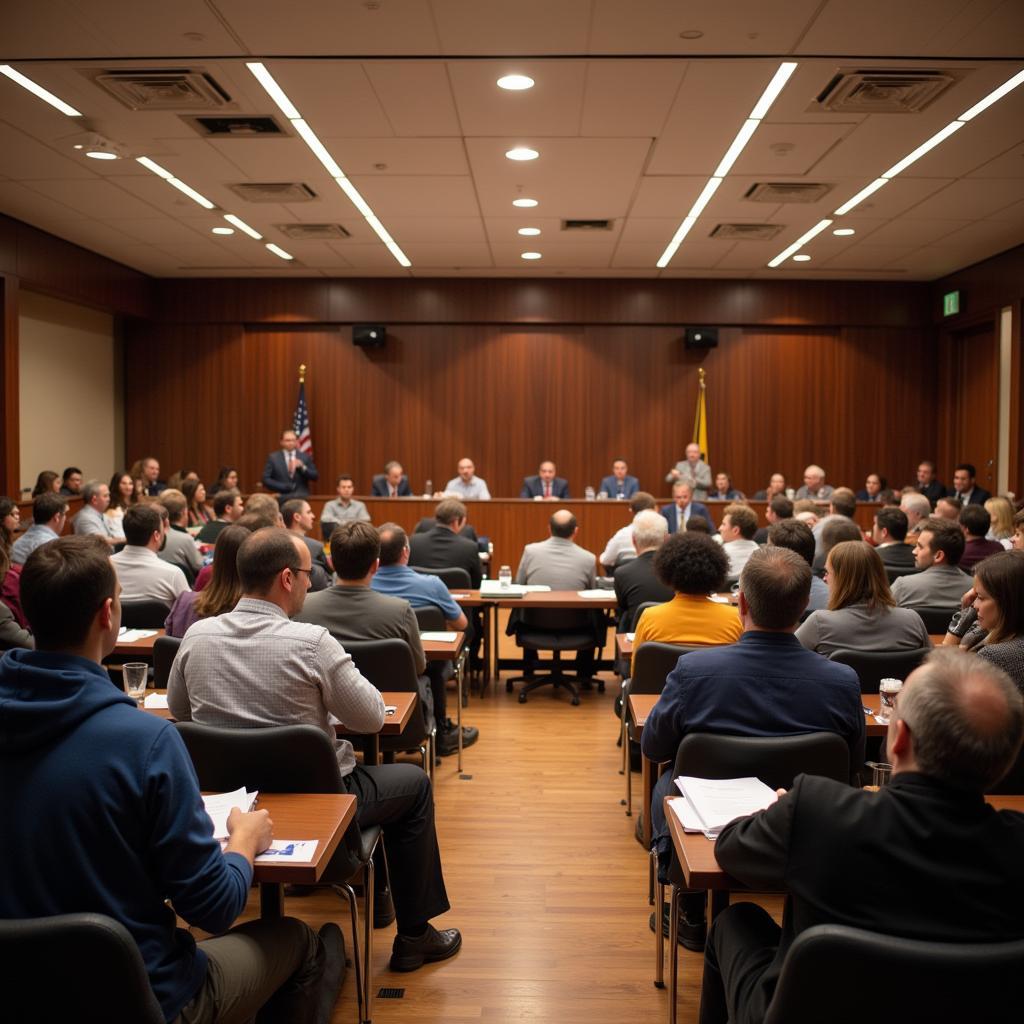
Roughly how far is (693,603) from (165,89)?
15.5ft

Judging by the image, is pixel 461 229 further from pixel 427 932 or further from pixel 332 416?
pixel 427 932

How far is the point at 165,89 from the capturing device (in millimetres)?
6312

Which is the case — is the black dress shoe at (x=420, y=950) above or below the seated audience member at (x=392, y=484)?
below

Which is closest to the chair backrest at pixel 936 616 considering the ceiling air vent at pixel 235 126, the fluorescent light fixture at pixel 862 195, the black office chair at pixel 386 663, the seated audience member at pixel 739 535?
the seated audience member at pixel 739 535

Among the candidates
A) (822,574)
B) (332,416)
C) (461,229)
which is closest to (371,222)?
(461,229)

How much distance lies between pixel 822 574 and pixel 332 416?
30.6ft

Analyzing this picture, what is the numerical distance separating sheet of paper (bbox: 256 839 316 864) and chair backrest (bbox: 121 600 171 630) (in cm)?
319

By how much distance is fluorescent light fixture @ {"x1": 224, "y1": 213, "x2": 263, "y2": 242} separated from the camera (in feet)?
32.9

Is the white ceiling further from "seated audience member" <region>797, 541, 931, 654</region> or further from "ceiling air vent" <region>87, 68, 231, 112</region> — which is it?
"seated audience member" <region>797, 541, 931, 654</region>

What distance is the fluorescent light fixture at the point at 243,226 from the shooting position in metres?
10.0

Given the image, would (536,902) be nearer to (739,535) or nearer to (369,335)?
(739,535)

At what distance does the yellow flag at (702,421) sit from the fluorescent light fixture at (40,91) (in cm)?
893

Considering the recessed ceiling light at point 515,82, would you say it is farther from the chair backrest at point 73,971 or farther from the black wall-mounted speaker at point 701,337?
the black wall-mounted speaker at point 701,337

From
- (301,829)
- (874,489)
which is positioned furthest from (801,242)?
(301,829)
